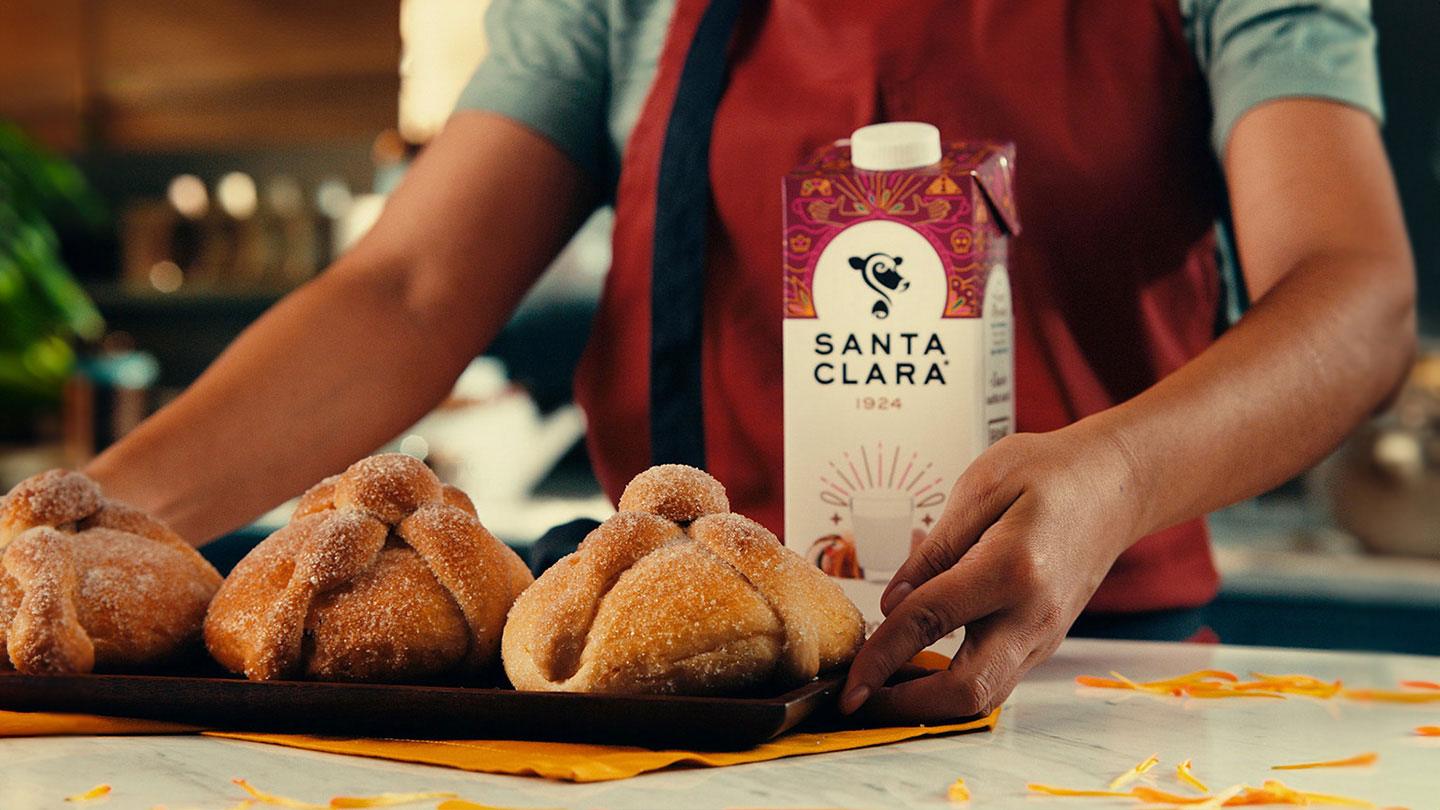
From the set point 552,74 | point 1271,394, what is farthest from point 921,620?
point 552,74

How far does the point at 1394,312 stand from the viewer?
0.88 metres

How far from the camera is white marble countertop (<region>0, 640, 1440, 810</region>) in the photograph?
46 centimetres

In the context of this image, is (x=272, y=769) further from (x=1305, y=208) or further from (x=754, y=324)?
(x=1305, y=208)

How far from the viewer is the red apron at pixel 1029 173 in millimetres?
950

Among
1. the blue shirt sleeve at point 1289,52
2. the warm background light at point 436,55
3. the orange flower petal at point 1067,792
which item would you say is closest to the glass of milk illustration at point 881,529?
the orange flower petal at point 1067,792

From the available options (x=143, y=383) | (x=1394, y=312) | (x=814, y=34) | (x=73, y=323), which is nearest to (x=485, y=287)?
(x=814, y=34)

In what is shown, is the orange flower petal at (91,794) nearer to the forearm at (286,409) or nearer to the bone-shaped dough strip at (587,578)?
the bone-shaped dough strip at (587,578)

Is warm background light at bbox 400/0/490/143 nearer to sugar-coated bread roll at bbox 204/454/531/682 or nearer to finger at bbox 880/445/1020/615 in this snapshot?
sugar-coated bread roll at bbox 204/454/531/682

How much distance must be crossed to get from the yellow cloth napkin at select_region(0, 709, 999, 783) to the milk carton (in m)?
0.14

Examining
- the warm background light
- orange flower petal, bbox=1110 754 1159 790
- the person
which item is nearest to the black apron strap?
the person

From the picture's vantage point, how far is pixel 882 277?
646mm

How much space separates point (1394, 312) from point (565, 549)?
0.61 metres

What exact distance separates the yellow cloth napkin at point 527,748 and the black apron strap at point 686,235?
465 millimetres

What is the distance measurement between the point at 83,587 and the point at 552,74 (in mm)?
667
